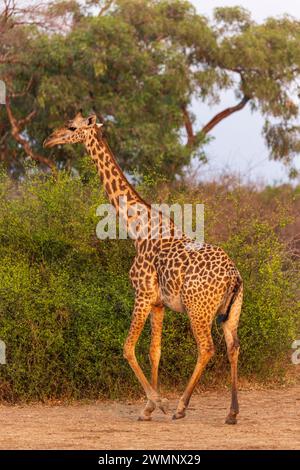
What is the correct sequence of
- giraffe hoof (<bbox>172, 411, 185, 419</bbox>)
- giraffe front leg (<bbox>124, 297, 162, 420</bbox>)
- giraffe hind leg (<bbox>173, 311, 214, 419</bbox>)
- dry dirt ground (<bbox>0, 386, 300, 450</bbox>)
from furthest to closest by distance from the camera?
giraffe front leg (<bbox>124, 297, 162, 420</bbox>), giraffe hoof (<bbox>172, 411, 185, 419</bbox>), giraffe hind leg (<bbox>173, 311, 214, 419</bbox>), dry dirt ground (<bbox>0, 386, 300, 450</bbox>)

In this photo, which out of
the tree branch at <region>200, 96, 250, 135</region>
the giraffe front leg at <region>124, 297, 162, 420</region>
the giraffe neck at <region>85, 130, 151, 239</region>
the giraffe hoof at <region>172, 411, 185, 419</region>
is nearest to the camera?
the giraffe hoof at <region>172, 411, 185, 419</region>

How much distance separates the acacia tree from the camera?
24953 millimetres

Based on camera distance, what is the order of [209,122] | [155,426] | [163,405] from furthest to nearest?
[209,122]
[163,405]
[155,426]

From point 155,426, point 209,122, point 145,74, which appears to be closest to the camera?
point 155,426

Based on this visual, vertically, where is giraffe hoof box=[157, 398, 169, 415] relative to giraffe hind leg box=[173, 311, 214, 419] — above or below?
below

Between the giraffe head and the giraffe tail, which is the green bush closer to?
the giraffe head

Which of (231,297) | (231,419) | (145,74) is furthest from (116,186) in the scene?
(145,74)

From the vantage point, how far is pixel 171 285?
7.83 metres

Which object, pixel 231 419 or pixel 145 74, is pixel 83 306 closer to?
pixel 231 419

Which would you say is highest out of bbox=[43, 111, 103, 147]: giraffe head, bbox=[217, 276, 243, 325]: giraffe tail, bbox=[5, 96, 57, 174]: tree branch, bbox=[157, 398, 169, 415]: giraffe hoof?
bbox=[5, 96, 57, 174]: tree branch

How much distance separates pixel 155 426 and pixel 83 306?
1.80m

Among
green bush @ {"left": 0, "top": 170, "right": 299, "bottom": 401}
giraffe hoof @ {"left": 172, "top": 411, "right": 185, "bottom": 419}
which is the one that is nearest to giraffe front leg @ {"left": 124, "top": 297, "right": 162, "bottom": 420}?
giraffe hoof @ {"left": 172, "top": 411, "right": 185, "bottom": 419}

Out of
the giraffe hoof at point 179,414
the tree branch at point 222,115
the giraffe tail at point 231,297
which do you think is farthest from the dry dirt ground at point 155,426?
the tree branch at point 222,115

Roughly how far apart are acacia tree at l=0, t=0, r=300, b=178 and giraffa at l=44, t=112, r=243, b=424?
14.1 meters
